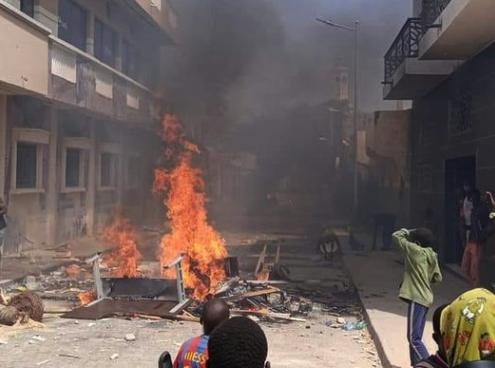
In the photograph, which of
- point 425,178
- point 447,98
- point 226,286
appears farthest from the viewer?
point 425,178

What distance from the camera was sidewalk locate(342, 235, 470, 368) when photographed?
5711mm

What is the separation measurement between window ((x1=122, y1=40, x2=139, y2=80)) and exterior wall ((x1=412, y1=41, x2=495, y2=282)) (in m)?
9.80

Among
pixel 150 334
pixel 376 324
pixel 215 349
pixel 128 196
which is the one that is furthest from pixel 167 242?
pixel 128 196

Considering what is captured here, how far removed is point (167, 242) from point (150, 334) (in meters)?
4.11

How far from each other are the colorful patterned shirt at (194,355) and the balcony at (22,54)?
8656 mm

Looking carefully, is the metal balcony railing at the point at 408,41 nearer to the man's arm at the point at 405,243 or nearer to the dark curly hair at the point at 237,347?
the man's arm at the point at 405,243

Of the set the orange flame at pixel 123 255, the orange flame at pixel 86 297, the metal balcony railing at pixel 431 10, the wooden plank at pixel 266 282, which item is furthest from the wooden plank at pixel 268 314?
the metal balcony railing at pixel 431 10

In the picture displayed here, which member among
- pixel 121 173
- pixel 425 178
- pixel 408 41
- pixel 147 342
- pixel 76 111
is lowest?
pixel 147 342

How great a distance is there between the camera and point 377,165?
24.3 m

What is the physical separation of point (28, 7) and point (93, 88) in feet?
8.52

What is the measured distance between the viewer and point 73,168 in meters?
16.2

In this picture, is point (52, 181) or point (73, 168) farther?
point (73, 168)

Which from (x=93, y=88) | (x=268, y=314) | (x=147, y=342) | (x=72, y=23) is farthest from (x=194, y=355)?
(x=72, y=23)

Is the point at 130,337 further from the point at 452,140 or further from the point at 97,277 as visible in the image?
the point at 452,140
